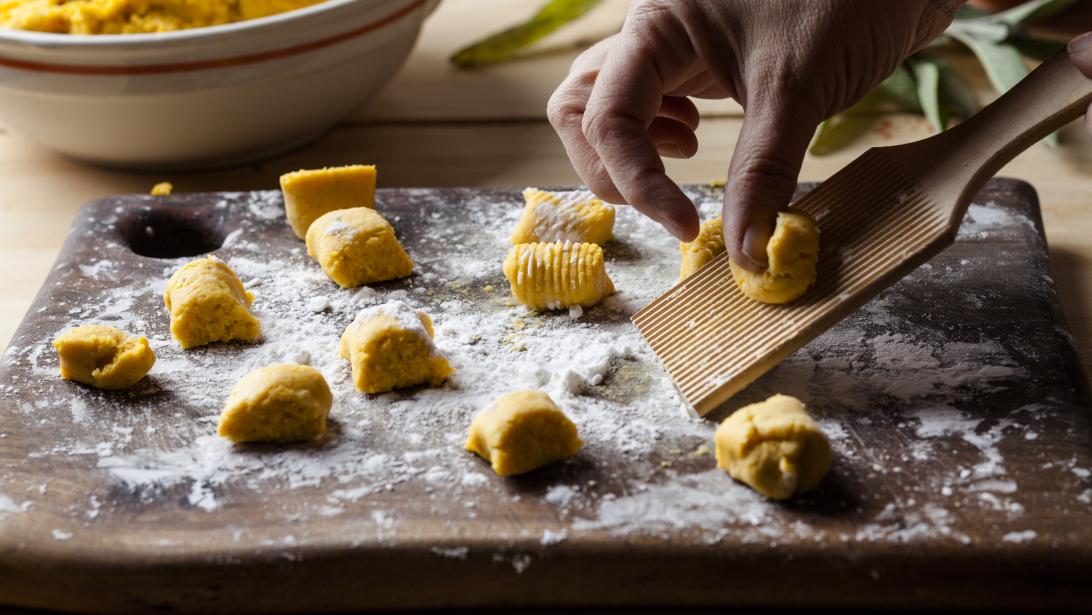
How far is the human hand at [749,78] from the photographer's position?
5.02 feet

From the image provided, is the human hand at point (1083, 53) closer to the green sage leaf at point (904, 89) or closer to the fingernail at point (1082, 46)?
the fingernail at point (1082, 46)

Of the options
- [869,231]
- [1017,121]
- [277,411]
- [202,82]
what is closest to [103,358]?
[277,411]

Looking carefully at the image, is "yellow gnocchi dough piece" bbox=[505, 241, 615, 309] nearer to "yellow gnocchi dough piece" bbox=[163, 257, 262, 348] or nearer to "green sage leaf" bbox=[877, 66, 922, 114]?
"yellow gnocchi dough piece" bbox=[163, 257, 262, 348]

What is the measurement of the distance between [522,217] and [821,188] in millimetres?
572

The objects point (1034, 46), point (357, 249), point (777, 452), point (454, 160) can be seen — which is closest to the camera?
point (777, 452)

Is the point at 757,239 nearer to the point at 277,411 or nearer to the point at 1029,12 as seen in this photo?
the point at 277,411

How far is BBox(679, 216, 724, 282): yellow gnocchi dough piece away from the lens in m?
1.83

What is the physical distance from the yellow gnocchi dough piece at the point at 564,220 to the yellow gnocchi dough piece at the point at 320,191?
31cm

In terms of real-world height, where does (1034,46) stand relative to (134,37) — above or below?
below

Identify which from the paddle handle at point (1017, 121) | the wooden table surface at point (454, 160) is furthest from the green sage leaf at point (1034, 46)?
the paddle handle at point (1017, 121)

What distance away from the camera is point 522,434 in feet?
4.77

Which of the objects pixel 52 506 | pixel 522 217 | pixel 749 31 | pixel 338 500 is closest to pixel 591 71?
pixel 522 217

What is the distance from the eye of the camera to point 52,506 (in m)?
1.44

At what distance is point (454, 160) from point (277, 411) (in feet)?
4.01
